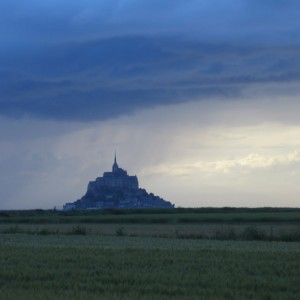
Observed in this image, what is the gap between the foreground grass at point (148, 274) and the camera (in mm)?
16375

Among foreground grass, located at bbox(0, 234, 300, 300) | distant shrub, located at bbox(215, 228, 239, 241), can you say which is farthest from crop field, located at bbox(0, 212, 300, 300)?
distant shrub, located at bbox(215, 228, 239, 241)

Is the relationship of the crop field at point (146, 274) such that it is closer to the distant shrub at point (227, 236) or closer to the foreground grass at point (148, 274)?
the foreground grass at point (148, 274)

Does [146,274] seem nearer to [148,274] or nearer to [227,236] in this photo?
[148,274]

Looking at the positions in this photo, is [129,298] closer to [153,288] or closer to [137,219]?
[153,288]

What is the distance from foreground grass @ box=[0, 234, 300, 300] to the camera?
1638cm

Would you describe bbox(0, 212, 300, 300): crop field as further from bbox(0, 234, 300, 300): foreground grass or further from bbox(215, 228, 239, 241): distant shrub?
bbox(215, 228, 239, 241): distant shrub

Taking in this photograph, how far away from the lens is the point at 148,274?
19547mm

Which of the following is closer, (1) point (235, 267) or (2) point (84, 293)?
(2) point (84, 293)

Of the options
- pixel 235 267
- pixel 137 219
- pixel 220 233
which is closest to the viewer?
pixel 235 267

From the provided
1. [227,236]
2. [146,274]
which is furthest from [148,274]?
[227,236]

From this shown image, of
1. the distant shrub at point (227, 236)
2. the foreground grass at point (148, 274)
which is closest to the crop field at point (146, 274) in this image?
the foreground grass at point (148, 274)

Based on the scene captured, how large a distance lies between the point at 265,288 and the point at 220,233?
28.2 metres

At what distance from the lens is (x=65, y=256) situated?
2455 centimetres

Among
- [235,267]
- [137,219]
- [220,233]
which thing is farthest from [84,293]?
[137,219]
